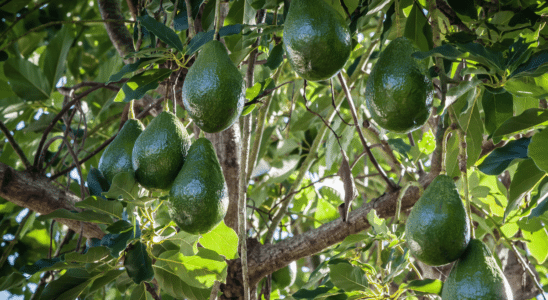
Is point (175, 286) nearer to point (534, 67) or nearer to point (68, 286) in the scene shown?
point (68, 286)

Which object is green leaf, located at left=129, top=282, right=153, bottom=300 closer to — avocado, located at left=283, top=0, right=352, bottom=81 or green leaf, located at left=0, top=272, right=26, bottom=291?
green leaf, located at left=0, top=272, right=26, bottom=291

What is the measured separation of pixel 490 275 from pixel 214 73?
568mm

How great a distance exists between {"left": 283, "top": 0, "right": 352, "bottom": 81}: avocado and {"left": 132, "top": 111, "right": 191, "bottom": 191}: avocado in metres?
0.27

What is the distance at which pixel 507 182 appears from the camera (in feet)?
6.97

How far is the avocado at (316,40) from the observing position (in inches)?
29.0

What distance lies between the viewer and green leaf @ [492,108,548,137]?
0.84m

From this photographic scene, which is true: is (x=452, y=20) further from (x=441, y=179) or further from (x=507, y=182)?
(x=507, y=182)

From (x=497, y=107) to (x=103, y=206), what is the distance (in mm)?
836

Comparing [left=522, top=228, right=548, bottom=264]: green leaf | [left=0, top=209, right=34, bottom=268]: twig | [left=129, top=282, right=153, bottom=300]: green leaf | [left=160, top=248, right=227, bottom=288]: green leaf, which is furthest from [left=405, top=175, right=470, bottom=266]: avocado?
[left=0, top=209, right=34, bottom=268]: twig

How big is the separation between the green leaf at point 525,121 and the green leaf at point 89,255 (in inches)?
32.2

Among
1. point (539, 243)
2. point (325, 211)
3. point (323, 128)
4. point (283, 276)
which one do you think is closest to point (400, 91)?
point (323, 128)

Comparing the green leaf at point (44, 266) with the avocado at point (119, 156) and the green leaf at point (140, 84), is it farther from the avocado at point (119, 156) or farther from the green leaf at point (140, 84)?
the green leaf at point (140, 84)

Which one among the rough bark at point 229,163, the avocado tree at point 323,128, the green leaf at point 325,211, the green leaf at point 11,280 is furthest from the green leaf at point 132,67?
the green leaf at point 325,211

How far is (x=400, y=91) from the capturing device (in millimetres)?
751
